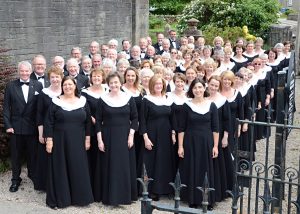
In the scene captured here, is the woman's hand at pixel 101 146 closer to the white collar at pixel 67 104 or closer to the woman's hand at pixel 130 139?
the woman's hand at pixel 130 139

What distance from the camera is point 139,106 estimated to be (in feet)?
22.3

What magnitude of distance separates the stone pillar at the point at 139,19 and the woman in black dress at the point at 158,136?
9.75 m

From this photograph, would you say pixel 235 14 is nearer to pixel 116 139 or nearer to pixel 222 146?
pixel 222 146

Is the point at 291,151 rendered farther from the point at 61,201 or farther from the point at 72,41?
the point at 72,41

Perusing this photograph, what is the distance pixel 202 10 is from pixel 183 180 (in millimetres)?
19127

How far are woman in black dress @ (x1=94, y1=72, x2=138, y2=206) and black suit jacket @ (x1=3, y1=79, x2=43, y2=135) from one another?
1.04 metres

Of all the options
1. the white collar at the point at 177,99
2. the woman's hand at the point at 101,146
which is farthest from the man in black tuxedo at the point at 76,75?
the white collar at the point at 177,99

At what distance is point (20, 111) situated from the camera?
22.7ft

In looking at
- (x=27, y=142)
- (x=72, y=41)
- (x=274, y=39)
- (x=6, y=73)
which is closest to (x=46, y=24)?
(x=72, y=41)

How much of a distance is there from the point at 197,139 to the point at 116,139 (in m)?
1.06

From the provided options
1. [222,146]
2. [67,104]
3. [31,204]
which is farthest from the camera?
[222,146]

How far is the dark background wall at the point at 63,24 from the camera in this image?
34.8ft

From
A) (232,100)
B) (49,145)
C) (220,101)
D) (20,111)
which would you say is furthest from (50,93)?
(232,100)

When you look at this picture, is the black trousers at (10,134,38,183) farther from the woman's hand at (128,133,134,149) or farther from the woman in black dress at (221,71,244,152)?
the woman in black dress at (221,71,244,152)
